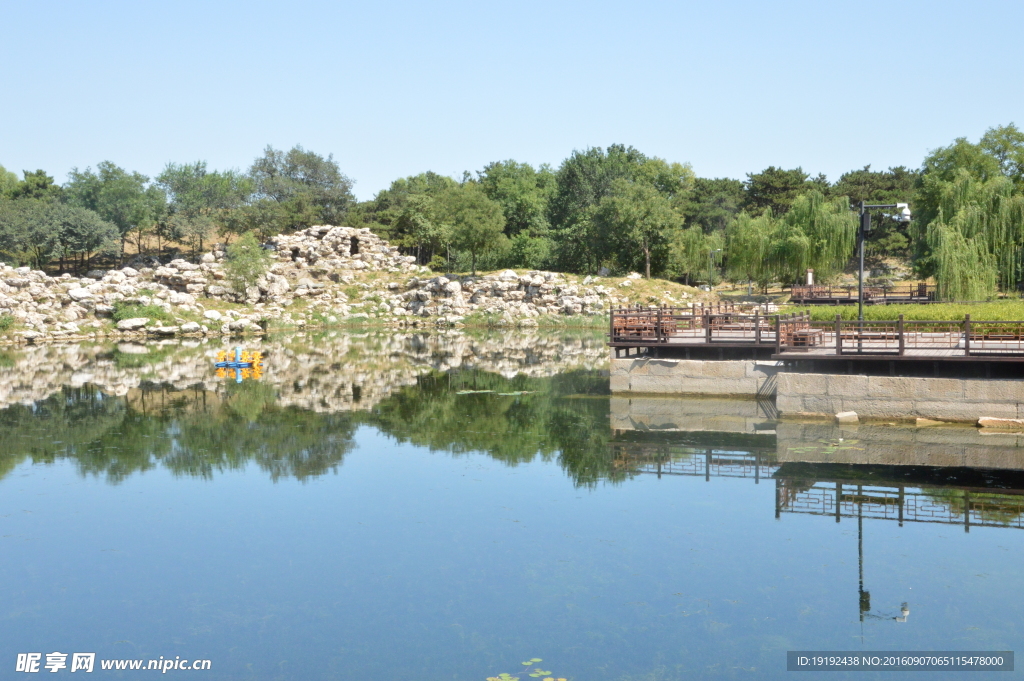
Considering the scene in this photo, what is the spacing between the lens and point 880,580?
40.2 ft

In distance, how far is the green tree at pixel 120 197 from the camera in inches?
3679

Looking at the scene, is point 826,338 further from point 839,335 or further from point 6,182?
point 6,182

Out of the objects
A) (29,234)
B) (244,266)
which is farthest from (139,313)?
(29,234)

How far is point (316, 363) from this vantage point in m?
43.5

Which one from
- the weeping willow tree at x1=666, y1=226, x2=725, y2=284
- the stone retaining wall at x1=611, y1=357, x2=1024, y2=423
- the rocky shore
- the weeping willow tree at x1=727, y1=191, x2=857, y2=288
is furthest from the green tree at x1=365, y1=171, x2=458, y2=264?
the stone retaining wall at x1=611, y1=357, x2=1024, y2=423

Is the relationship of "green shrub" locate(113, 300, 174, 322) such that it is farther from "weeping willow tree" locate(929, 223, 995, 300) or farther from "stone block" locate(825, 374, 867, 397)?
"stone block" locate(825, 374, 867, 397)

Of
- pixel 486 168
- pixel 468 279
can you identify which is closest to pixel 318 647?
pixel 468 279

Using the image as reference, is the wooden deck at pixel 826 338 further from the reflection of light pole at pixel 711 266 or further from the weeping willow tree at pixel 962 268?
the reflection of light pole at pixel 711 266

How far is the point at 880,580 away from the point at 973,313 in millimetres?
23819

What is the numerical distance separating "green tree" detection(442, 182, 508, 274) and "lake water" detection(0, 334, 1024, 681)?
5182 centimetres

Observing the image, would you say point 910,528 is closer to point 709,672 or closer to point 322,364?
point 709,672

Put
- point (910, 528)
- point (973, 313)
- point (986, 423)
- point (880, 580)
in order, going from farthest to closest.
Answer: point (973, 313) → point (986, 423) → point (910, 528) → point (880, 580)

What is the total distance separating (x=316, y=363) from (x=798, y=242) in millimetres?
41010

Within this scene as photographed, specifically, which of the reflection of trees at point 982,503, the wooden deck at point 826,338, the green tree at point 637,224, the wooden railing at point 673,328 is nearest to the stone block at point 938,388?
the wooden deck at point 826,338
